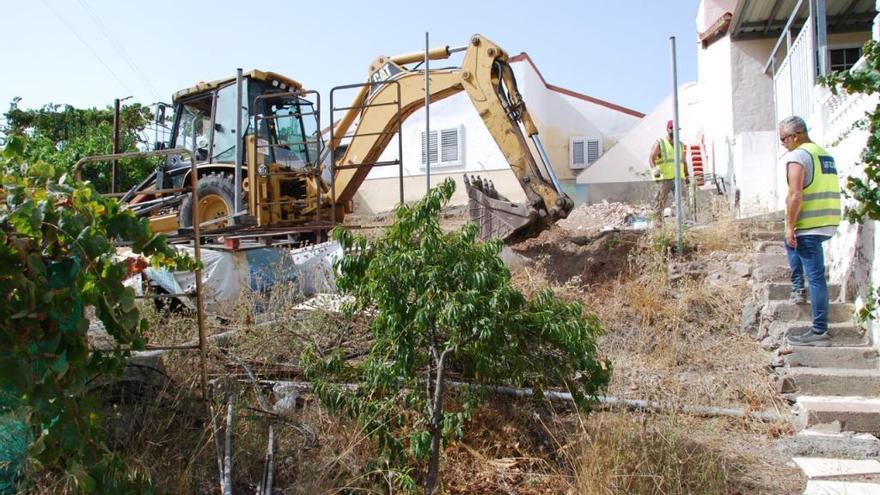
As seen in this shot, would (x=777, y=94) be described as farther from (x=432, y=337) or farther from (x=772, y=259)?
(x=432, y=337)

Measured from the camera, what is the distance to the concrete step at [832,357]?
5.41 m

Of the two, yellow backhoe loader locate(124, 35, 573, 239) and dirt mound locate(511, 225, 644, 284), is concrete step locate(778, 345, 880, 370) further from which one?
yellow backhoe loader locate(124, 35, 573, 239)

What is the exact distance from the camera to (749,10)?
10703mm

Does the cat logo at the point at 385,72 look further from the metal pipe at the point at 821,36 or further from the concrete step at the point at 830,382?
the concrete step at the point at 830,382

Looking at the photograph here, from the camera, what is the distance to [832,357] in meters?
5.48

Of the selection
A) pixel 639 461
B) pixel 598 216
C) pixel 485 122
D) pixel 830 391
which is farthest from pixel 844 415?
pixel 598 216

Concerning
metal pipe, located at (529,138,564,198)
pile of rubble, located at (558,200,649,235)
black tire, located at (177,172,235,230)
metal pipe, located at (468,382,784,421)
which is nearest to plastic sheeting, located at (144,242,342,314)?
black tire, located at (177,172,235,230)

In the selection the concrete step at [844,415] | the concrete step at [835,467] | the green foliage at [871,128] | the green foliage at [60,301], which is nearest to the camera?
the green foliage at [60,301]

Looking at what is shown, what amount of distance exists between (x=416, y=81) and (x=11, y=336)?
7931 millimetres

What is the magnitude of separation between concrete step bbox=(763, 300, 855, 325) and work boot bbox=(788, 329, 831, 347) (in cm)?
32

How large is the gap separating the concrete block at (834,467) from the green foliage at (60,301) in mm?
3608

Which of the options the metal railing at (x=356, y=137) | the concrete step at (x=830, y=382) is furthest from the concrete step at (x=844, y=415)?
the metal railing at (x=356, y=137)

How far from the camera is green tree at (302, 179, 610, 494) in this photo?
3850 mm

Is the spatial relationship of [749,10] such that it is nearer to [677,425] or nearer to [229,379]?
[677,425]
